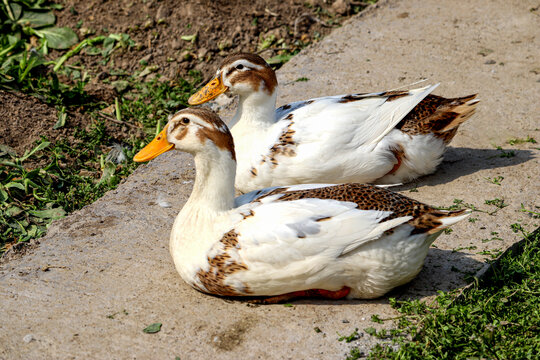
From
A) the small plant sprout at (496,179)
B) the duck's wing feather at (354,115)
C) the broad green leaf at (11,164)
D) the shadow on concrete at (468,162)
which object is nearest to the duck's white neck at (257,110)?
the duck's wing feather at (354,115)

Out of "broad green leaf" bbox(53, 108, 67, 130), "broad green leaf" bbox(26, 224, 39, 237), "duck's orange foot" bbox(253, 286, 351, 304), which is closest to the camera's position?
"duck's orange foot" bbox(253, 286, 351, 304)

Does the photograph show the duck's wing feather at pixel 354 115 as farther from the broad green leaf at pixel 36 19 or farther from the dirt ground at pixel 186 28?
the broad green leaf at pixel 36 19

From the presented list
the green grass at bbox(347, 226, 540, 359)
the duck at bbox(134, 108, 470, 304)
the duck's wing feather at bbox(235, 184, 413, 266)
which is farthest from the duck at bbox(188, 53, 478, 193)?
the green grass at bbox(347, 226, 540, 359)

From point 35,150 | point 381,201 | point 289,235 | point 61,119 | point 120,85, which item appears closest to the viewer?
point 289,235

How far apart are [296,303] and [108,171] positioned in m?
2.83

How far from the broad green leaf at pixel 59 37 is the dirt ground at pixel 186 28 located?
123mm

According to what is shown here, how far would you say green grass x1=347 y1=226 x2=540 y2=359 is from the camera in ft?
13.0

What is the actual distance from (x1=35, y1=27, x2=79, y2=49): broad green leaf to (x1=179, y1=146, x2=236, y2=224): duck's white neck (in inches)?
193

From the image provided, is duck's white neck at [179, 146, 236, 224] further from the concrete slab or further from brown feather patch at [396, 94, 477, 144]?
brown feather patch at [396, 94, 477, 144]

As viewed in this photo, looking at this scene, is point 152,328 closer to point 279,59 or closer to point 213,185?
point 213,185

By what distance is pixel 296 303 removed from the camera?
442cm

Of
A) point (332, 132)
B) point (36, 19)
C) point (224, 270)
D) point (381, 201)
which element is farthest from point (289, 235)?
point (36, 19)

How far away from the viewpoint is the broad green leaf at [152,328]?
4164 mm

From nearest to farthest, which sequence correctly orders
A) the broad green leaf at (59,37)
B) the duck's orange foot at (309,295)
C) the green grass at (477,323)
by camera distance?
the green grass at (477,323)
the duck's orange foot at (309,295)
the broad green leaf at (59,37)
